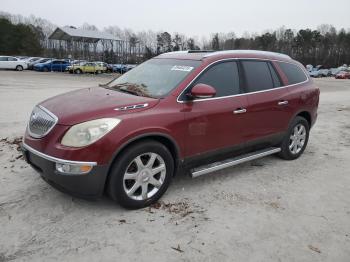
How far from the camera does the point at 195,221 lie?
12.8ft

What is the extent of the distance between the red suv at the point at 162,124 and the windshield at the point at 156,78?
2 cm

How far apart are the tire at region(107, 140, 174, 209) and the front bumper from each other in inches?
5.7

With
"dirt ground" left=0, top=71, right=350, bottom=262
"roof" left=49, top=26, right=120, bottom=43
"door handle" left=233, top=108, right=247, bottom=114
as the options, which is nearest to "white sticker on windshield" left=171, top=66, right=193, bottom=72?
"door handle" left=233, top=108, right=247, bottom=114

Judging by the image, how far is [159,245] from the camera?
11.3 feet

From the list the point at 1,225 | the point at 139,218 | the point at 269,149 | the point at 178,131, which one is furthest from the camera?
the point at 269,149

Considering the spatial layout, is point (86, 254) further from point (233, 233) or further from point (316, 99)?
point (316, 99)

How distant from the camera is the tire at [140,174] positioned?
3861 millimetres

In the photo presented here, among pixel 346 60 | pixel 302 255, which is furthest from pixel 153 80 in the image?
pixel 346 60

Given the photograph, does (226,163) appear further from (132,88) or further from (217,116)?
(132,88)

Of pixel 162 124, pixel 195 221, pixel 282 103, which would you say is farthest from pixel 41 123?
pixel 282 103

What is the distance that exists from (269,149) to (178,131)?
6.67 ft

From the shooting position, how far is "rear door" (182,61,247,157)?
175 inches

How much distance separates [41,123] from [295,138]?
165 inches

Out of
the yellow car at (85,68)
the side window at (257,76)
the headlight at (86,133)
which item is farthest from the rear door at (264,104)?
the yellow car at (85,68)
